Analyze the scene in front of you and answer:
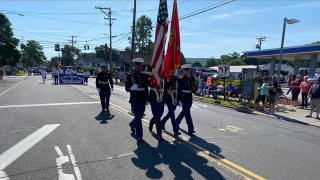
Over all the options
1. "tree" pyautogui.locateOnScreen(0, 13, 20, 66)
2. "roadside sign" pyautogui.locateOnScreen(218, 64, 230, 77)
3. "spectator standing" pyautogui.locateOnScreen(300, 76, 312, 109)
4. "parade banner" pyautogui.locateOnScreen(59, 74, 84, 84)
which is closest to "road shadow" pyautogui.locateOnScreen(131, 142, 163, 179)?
"roadside sign" pyautogui.locateOnScreen(218, 64, 230, 77)

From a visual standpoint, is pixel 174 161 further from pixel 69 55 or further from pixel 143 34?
pixel 69 55

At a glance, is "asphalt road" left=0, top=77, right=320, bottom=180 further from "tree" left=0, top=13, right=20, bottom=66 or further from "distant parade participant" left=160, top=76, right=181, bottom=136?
"tree" left=0, top=13, right=20, bottom=66

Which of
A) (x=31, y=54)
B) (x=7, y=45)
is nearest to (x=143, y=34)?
(x=7, y=45)

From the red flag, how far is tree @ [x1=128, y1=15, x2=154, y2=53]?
86.4m

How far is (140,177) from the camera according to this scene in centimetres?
589

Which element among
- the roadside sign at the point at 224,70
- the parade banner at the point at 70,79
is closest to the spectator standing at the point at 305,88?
the roadside sign at the point at 224,70

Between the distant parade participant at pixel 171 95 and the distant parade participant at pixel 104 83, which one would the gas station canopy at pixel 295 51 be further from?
the distant parade participant at pixel 171 95

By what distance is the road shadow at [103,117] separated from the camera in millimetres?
11798

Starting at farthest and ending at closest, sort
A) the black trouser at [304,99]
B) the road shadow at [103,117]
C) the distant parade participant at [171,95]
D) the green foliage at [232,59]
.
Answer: the green foliage at [232,59] < the black trouser at [304,99] < the road shadow at [103,117] < the distant parade participant at [171,95]

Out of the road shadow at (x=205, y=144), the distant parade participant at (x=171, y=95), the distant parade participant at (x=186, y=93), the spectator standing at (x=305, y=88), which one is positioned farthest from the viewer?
the spectator standing at (x=305, y=88)

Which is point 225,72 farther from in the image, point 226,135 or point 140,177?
point 140,177

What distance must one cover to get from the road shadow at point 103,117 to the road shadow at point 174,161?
3703 mm

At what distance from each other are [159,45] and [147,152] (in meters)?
3.00

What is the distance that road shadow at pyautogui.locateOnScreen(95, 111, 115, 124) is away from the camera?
1180 cm
